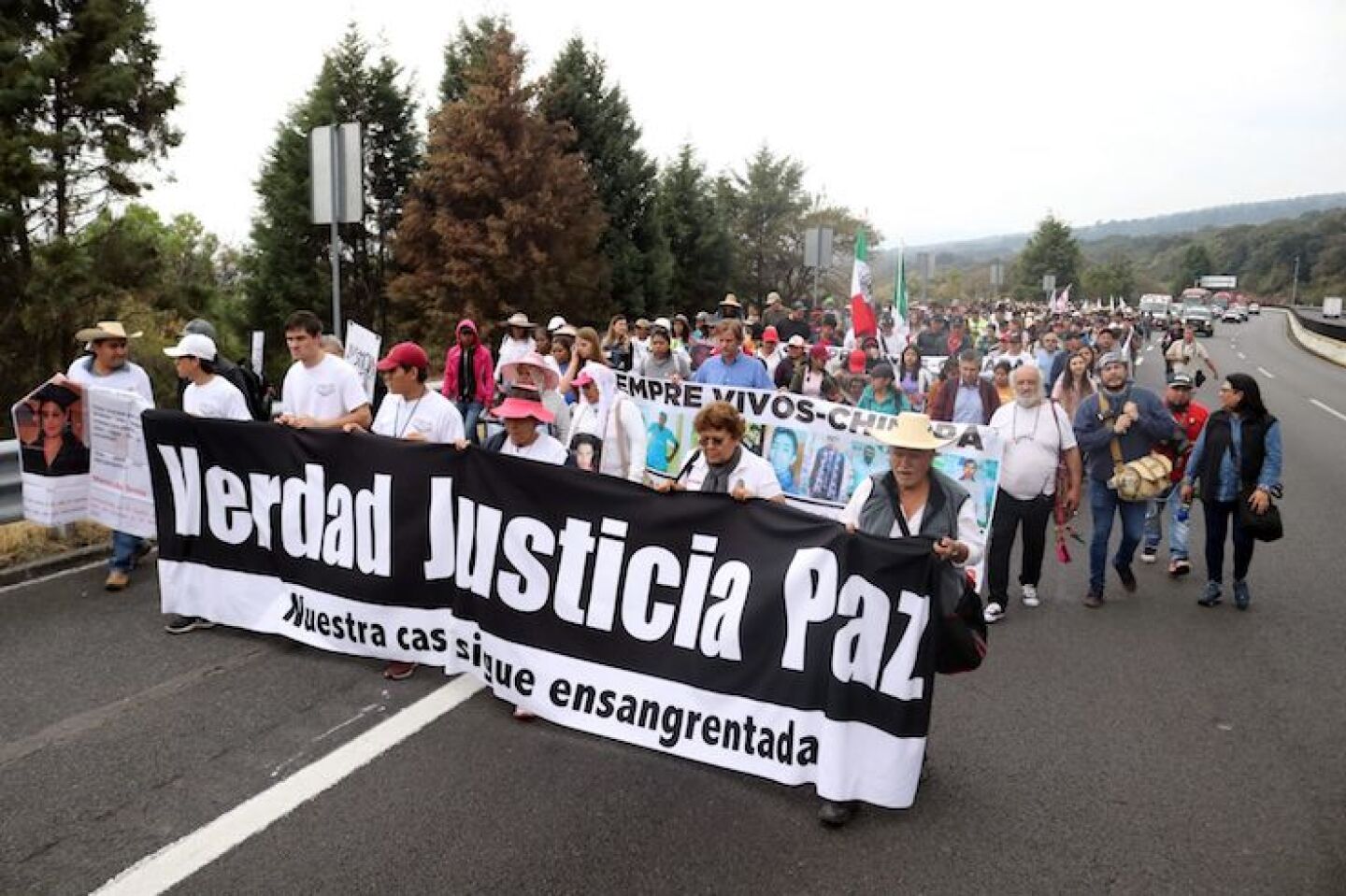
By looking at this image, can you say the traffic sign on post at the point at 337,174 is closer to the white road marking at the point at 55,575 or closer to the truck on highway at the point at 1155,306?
the white road marking at the point at 55,575

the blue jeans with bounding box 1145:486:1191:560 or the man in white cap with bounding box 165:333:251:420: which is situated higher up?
the man in white cap with bounding box 165:333:251:420

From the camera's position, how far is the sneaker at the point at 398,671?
213 inches

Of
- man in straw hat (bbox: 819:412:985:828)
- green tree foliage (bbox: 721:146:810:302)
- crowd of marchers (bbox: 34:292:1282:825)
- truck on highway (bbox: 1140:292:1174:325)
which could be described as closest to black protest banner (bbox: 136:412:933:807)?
crowd of marchers (bbox: 34:292:1282:825)

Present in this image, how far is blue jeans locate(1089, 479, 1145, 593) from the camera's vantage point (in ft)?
24.4

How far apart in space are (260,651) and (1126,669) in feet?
17.1

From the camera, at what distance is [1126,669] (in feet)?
19.5

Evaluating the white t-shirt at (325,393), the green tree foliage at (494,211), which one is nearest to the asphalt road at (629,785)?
the white t-shirt at (325,393)

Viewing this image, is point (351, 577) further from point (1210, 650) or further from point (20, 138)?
point (20, 138)

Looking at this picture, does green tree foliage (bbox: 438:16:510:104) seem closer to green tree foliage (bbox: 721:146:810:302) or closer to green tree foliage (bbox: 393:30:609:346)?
green tree foliage (bbox: 393:30:609:346)

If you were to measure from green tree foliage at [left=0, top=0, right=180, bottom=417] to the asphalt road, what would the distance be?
13.7 m

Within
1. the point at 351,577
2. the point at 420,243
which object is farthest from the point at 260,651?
the point at 420,243

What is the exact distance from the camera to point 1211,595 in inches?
291

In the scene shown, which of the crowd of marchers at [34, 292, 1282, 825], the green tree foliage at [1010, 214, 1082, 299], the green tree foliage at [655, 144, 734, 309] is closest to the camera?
the crowd of marchers at [34, 292, 1282, 825]

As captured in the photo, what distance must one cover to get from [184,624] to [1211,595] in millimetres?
7234
